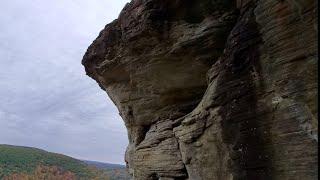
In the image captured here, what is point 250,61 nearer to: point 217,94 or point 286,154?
point 217,94

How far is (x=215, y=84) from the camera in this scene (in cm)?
1298

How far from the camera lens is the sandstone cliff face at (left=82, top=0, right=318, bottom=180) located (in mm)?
10148

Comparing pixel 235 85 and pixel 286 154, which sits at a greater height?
pixel 235 85

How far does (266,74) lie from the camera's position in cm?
1105

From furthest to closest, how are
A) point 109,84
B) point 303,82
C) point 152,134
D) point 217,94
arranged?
point 109,84 → point 152,134 → point 217,94 → point 303,82

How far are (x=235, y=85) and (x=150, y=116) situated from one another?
7663 millimetres

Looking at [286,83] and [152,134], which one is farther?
[152,134]

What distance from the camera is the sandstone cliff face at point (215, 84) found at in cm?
1015

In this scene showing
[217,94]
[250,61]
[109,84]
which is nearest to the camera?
[250,61]

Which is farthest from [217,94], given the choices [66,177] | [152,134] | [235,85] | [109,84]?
[66,177]

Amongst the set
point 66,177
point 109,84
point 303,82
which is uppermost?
point 66,177

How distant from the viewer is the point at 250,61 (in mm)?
11539

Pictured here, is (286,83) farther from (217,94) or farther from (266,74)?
(217,94)

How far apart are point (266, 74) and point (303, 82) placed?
1.30m
